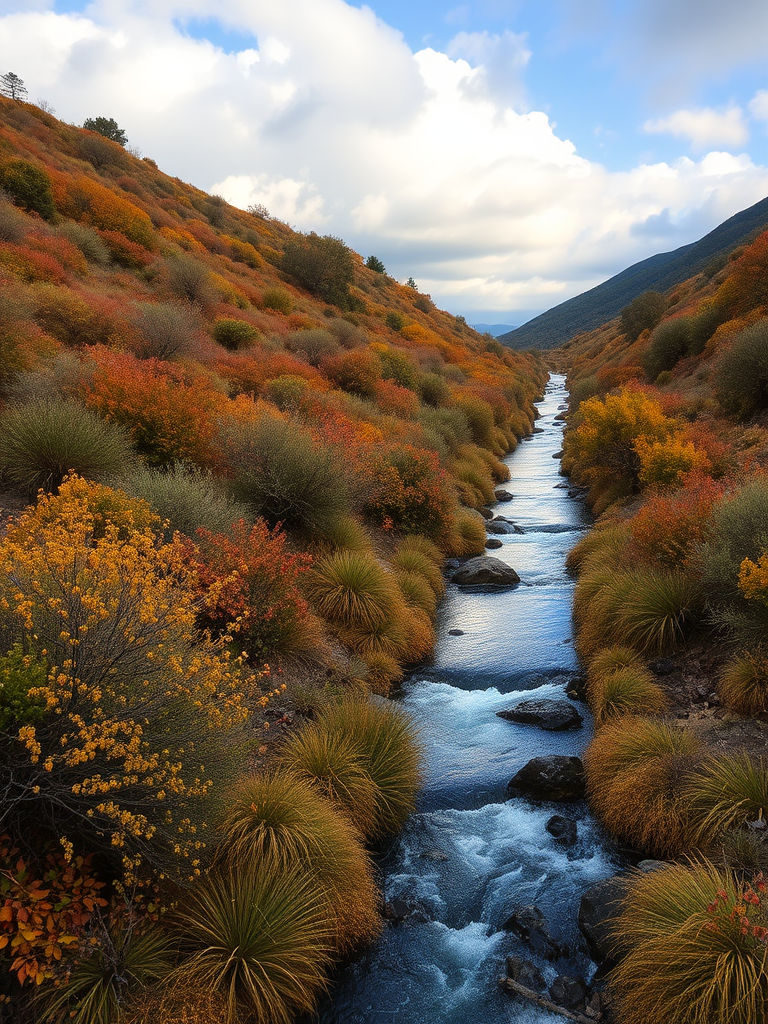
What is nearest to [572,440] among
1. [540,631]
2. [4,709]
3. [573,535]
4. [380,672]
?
[573,535]

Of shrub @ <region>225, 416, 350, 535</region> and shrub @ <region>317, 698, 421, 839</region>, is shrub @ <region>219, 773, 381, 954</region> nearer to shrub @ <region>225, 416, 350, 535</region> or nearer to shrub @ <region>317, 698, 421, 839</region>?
shrub @ <region>317, 698, 421, 839</region>

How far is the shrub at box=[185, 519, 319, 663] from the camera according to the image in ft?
26.5

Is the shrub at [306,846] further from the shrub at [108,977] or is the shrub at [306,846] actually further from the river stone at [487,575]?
the river stone at [487,575]

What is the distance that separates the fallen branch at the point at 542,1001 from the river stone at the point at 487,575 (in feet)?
33.0

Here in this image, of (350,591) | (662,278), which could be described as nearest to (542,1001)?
(350,591)

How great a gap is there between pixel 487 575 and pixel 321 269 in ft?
103

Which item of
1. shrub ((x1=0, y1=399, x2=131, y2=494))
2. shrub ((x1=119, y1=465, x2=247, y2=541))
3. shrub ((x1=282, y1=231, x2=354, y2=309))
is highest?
shrub ((x1=282, y1=231, x2=354, y2=309))

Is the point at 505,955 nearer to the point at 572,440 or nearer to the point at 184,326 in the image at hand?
the point at 184,326

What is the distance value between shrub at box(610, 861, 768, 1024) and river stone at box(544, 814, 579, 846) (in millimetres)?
1617

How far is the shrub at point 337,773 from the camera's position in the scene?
637 centimetres

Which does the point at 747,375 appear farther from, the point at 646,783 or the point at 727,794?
the point at 727,794

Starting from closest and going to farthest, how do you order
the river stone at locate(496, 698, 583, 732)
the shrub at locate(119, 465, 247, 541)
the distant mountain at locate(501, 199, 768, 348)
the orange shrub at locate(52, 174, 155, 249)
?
the river stone at locate(496, 698, 583, 732) < the shrub at locate(119, 465, 247, 541) < the orange shrub at locate(52, 174, 155, 249) < the distant mountain at locate(501, 199, 768, 348)

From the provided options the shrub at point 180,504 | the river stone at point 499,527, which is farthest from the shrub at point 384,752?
the river stone at point 499,527

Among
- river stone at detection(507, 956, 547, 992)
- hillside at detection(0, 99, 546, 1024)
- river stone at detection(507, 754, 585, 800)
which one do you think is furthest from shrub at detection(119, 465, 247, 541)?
river stone at detection(507, 956, 547, 992)
